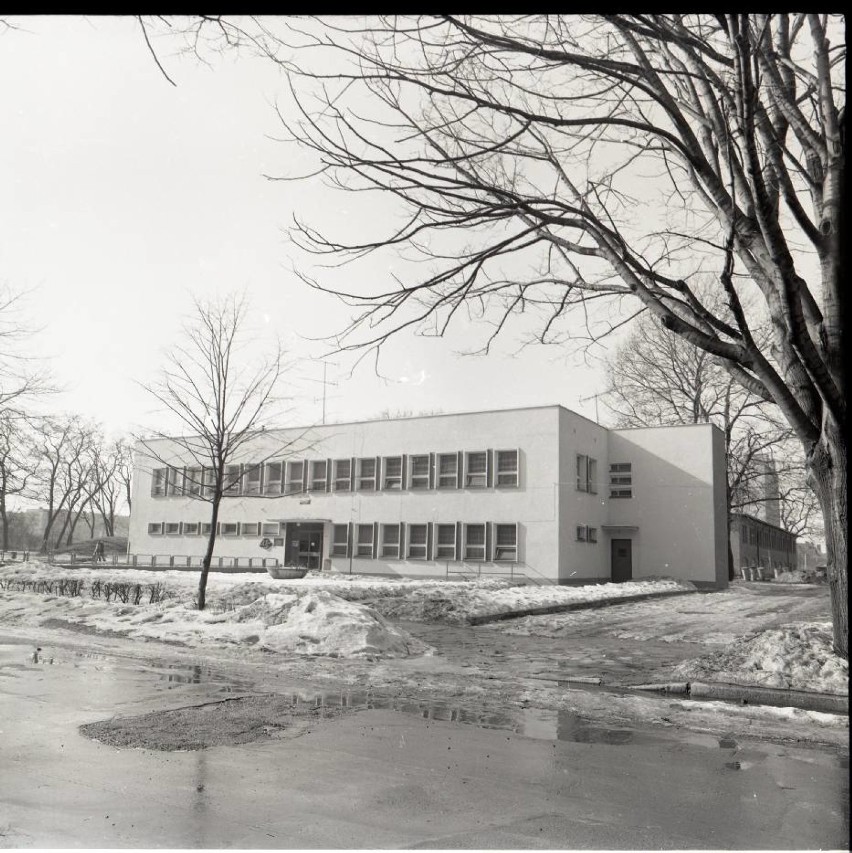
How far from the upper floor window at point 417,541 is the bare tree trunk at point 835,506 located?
2583cm

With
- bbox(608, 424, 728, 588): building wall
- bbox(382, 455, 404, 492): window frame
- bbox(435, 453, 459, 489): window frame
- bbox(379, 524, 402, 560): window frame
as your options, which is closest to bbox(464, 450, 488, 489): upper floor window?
bbox(435, 453, 459, 489): window frame

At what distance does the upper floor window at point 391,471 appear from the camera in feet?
123

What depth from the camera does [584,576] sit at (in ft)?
116

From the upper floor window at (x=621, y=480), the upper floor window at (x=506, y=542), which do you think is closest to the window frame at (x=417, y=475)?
the upper floor window at (x=506, y=542)

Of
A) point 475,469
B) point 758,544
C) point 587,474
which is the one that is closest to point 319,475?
point 475,469

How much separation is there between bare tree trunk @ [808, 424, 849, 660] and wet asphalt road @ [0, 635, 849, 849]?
12.3 feet

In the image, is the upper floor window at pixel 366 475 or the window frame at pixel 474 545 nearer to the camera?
the window frame at pixel 474 545

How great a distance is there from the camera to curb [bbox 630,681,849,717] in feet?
30.3

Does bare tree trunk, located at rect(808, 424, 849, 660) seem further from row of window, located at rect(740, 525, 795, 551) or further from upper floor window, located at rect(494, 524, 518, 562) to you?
row of window, located at rect(740, 525, 795, 551)

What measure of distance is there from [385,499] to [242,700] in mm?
28660

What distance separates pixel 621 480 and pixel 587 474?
2.96 m

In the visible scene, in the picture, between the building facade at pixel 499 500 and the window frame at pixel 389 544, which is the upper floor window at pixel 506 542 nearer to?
the building facade at pixel 499 500

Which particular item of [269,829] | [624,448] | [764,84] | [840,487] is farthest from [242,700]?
[624,448]
